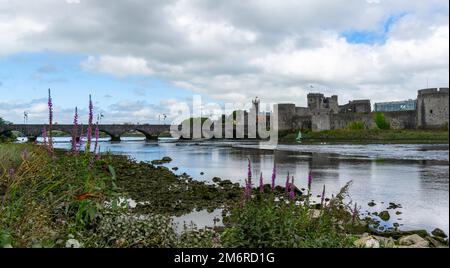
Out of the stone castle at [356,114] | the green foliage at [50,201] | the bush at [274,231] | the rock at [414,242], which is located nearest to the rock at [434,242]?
the rock at [414,242]

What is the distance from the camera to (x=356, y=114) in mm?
81938

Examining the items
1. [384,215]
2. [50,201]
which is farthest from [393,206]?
[50,201]

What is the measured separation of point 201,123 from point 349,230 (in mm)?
115688

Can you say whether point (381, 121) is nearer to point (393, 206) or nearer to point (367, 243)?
point (393, 206)

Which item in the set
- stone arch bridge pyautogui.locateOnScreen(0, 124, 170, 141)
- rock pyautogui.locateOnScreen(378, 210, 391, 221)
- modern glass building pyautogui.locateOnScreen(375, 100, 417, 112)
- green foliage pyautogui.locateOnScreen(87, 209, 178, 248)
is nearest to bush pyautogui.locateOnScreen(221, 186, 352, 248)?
green foliage pyautogui.locateOnScreen(87, 209, 178, 248)

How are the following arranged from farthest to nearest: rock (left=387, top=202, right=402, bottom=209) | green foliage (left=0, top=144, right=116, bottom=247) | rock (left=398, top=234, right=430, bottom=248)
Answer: rock (left=387, top=202, right=402, bottom=209) < rock (left=398, top=234, right=430, bottom=248) < green foliage (left=0, top=144, right=116, bottom=247)

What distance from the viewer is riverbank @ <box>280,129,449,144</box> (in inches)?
2746

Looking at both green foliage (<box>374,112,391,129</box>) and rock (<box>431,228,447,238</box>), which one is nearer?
rock (<box>431,228,447,238</box>)

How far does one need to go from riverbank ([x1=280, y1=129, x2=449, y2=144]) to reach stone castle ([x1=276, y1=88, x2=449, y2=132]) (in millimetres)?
2214

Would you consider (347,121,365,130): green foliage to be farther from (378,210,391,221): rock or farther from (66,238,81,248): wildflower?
(66,238,81,248): wildflower

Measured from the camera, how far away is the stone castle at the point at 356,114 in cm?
7250

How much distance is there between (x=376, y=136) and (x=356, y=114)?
8.23m

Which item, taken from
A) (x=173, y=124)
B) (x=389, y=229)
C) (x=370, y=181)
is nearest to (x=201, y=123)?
(x=173, y=124)
